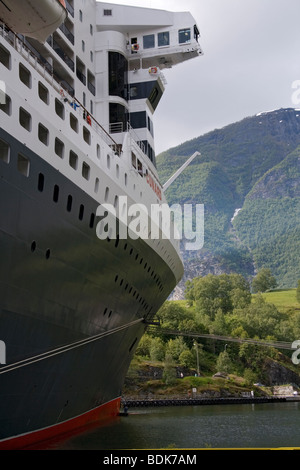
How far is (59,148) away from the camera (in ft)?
53.0

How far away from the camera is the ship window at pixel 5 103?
43.6ft

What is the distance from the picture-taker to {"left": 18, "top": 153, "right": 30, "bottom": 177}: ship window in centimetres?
1398

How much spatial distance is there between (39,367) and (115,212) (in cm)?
648

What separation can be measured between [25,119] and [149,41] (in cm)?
1735

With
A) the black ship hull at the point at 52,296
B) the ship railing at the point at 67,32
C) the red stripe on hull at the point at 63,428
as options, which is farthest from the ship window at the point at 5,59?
the red stripe on hull at the point at 63,428

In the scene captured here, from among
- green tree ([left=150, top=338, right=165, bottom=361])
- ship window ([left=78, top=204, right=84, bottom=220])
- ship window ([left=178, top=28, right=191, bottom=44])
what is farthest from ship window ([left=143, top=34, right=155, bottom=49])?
green tree ([left=150, top=338, right=165, bottom=361])

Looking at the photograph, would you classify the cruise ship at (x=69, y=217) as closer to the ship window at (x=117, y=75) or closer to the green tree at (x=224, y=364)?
the ship window at (x=117, y=75)

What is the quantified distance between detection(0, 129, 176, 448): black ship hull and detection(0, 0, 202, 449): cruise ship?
0.05 m

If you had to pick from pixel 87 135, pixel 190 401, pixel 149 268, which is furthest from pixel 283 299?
pixel 87 135

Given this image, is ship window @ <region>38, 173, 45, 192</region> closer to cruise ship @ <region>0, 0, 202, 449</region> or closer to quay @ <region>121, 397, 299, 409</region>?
cruise ship @ <region>0, 0, 202, 449</region>

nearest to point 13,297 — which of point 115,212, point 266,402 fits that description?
point 115,212

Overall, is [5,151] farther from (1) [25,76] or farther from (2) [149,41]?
(2) [149,41]

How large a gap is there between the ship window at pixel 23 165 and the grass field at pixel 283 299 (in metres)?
147
